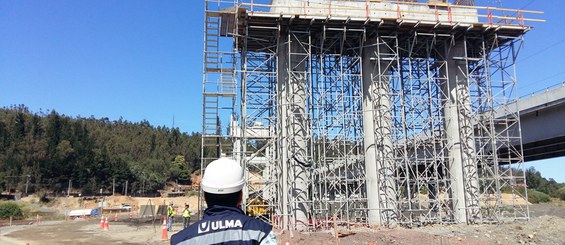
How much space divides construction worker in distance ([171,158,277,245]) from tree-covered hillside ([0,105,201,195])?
336 feet


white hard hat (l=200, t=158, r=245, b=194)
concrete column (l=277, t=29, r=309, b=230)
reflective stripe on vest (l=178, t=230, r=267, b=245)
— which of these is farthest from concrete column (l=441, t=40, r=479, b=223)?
reflective stripe on vest (l=178, t=230, r=267, b=245)

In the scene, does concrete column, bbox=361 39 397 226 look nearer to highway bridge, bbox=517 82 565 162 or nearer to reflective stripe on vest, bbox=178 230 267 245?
highway bridge, bbox=517 82 565 162

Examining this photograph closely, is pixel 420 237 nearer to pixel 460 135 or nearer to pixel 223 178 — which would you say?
pixel 460 135

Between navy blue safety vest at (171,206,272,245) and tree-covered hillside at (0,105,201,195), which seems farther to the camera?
tree-covered hillside at (0,105,201,195)

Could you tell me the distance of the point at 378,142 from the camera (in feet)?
75.0

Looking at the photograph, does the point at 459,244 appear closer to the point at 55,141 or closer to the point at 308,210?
the point at 308,210

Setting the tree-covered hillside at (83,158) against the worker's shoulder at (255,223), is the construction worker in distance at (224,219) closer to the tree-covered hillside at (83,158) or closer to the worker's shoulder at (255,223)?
the worker's shoulder at (255,223)

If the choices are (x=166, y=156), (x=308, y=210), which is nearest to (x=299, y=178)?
(x=308, y=210)

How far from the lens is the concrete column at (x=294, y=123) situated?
2180 centimetres

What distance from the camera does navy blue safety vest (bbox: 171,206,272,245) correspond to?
7.63ft

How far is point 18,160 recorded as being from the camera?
103875 mm

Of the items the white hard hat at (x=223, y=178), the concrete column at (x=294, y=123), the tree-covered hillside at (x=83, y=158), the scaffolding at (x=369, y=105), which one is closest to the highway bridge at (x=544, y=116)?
the scaffolding at (x=369, y=105)

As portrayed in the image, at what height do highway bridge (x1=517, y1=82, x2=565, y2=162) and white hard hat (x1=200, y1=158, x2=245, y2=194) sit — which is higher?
highway bridge (x1=517, y1=82, x2=565, y2=162)

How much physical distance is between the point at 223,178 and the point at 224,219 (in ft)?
0.79
